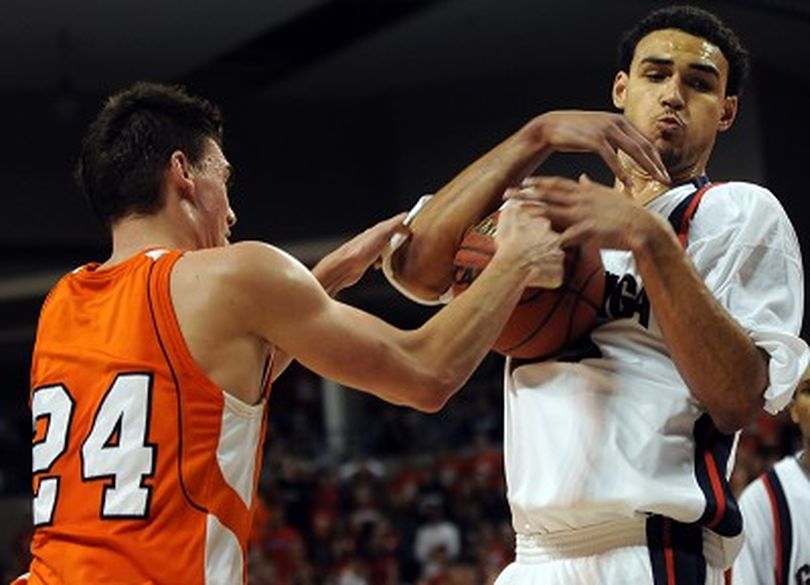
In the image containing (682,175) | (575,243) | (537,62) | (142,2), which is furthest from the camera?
(537,62)

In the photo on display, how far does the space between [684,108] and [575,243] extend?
643mm

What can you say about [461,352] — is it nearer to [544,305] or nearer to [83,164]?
[544,305]

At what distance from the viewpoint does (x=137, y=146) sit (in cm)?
370

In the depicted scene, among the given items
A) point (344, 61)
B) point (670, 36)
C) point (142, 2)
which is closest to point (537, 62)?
point (344, 61)

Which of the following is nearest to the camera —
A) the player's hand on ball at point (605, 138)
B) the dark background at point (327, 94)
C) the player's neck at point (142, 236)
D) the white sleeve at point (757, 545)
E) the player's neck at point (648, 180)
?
the player's hand on ball at point (605, 138)

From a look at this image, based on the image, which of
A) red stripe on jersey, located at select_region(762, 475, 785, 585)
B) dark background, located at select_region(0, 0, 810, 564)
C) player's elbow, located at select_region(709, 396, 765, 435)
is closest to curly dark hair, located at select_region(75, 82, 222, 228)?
player's elbow, located at select_region(709, 396, 765, 435)

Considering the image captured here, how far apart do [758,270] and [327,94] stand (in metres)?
15.7

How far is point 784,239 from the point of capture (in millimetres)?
3562

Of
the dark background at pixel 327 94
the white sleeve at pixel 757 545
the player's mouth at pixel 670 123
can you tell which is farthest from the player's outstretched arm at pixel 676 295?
the dark background at pixel 327 94

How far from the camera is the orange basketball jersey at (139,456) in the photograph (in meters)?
3.37

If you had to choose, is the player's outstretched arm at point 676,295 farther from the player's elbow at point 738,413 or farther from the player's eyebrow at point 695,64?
the player's eyebrow at point 695,64

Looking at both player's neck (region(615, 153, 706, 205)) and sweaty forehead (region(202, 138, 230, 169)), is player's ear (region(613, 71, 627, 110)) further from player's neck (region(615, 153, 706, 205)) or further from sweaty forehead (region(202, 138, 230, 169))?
sweaty forehead (region(202, 138, 230, 169))

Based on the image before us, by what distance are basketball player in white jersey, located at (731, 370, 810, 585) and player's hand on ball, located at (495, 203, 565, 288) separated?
6.17ft

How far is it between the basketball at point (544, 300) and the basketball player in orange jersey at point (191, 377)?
10 cm
